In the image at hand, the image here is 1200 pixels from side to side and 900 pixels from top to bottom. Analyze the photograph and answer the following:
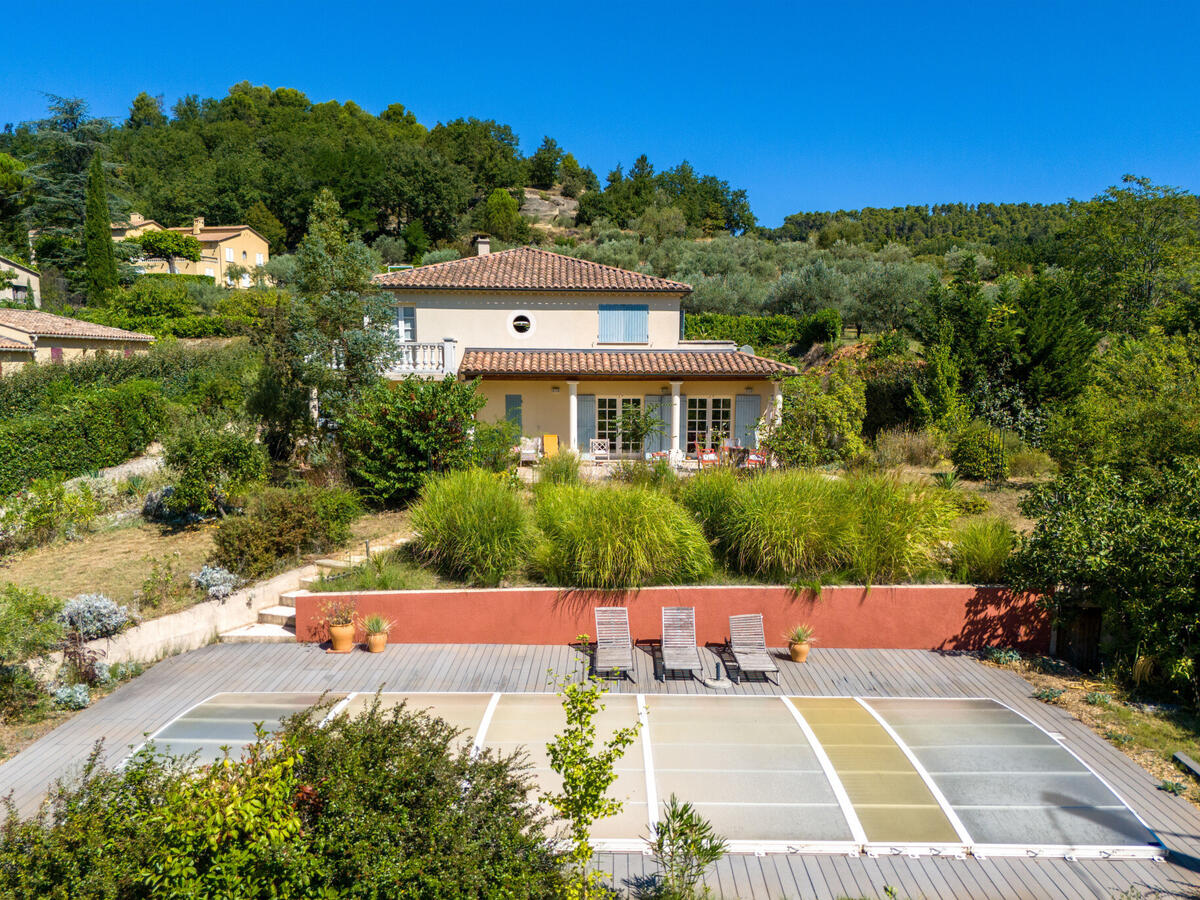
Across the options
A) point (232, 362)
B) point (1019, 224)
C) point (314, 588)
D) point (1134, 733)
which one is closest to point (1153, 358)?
point (1134, 733)

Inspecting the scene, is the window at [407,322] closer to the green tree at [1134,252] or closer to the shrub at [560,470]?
the shrub at [560,470]

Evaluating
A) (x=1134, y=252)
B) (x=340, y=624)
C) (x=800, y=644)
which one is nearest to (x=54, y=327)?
(x=340, y=624)

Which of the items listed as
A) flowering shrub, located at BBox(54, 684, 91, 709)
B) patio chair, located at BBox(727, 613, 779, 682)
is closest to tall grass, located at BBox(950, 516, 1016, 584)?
patio chair, located at BBox(727, 613, 779, 682)

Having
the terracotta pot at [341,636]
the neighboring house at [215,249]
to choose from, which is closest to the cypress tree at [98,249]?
the neighboring house at [215,249]

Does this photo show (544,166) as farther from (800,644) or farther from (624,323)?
(800,644)

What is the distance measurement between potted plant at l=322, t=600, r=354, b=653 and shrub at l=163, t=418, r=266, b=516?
4.81 meters

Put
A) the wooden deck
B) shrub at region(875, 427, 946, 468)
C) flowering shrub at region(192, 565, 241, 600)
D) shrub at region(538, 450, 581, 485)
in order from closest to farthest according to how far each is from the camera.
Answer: the wooden deck < flowering shrub at region(192, 565, 241, 600) < shrub at region(538, 450, 581, 485) < shrub at region(875, 427, 946, 468)

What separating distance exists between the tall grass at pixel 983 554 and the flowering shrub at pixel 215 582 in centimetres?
1247

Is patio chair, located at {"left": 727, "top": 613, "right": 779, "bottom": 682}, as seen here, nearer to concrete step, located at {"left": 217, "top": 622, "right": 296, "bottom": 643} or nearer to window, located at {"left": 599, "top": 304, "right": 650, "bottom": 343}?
concrete step, located at {"left": 217, "top": 622, "right": 296, "bottom": 643}

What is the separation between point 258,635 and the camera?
11523 mm

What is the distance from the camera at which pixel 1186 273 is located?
31.0 meters

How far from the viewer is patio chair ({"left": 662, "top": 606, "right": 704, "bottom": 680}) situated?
1032 centimetres

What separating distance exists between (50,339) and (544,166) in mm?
74966

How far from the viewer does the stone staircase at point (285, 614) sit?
1148 centimetres
